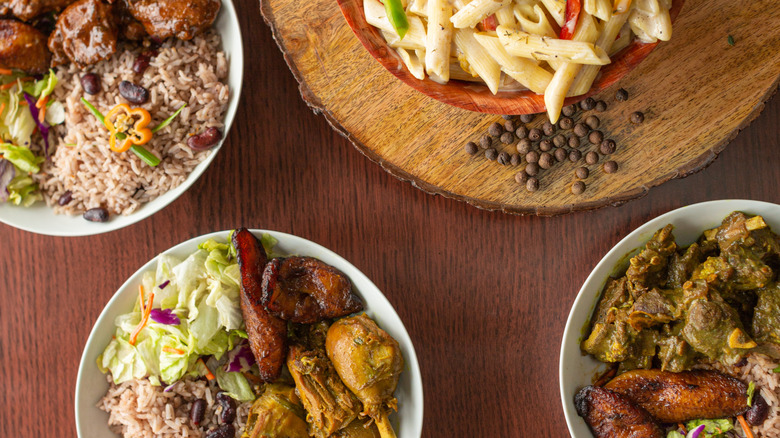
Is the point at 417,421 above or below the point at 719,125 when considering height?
below

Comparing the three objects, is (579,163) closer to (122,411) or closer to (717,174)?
(717,174)

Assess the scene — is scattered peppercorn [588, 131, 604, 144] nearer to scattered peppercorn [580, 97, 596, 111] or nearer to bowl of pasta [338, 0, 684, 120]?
scattered peppercorn [580, 97, 596, 111]

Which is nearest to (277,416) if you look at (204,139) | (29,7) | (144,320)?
(144,320)

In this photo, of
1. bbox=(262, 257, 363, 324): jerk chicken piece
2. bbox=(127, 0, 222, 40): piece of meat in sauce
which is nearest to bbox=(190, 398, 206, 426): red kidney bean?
bbox=(262, 257, 363, 324): jerk chicken piece

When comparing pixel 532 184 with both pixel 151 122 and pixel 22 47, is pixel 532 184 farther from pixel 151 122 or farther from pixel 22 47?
pixel 22 47

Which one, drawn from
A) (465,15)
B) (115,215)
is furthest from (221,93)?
(465,15)
